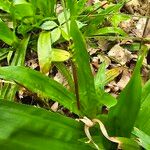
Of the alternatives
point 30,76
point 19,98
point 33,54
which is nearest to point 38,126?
point 30,76

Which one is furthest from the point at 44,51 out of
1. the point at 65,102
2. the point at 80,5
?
the point at 65,102

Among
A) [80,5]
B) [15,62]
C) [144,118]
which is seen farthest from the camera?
[80,5]

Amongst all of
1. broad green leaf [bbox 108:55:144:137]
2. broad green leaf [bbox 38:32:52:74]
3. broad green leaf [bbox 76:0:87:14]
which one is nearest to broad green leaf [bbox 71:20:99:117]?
broad green leaf [bbox 108:55:144:137]

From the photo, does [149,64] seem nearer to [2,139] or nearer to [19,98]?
[19,98]

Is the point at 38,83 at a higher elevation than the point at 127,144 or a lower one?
higher

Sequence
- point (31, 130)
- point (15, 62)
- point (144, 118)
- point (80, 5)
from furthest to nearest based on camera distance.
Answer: point (80, 5)
point (15, 62)
point (144, 118)
point (31, 130)

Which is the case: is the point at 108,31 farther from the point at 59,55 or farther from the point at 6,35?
the point at 6,35

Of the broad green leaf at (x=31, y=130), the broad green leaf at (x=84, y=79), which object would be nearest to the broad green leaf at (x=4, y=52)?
the broad green leaf at (x=84, y=79)
